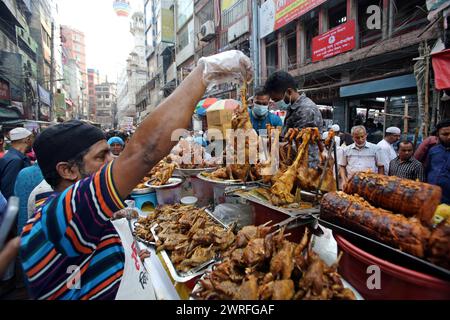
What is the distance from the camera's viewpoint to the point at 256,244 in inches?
57.6

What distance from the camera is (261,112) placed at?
14.1ft

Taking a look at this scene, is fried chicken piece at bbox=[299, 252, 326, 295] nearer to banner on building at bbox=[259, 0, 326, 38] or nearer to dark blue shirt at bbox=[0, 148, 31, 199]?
dark blue shirt at bbox=[0, 148, 31, 199]

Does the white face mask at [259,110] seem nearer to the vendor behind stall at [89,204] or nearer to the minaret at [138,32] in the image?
the vendor behind stall at [89,204]

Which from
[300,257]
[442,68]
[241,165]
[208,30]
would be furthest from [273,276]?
[208,30]

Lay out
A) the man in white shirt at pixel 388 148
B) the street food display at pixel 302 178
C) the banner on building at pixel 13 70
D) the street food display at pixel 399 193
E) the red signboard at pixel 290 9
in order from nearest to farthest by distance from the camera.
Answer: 1. the street food display at pixel 399 193
2. the street food display at pixel 302 178
3. the man in white shirt at pixel 388 148
4. the red signboard at pixel 290 9
5. the banner on building at pixel 13 70

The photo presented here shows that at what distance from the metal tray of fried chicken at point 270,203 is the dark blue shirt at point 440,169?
3477mm

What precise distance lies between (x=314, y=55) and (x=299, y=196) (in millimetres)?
12296

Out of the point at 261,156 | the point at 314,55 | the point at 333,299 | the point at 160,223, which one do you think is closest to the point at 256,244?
the point at 333,299

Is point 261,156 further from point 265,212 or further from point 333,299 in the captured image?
point 333,299

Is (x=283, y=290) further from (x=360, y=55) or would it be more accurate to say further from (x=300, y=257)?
(x=360, y=55)

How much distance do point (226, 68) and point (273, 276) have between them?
4.60 ft

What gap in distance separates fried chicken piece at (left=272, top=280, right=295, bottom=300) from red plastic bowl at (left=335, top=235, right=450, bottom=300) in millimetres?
366

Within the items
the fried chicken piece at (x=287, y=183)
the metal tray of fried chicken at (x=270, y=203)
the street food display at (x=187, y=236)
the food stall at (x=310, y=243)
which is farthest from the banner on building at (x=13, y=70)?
the fried chicken piece at (x=287, y=183)

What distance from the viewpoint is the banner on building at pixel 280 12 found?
12453 millimetres
